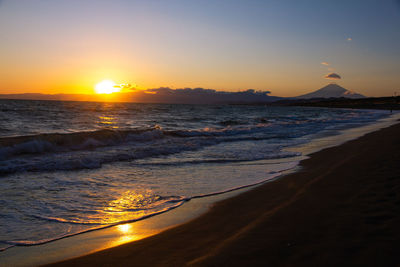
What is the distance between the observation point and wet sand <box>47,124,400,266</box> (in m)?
2.69

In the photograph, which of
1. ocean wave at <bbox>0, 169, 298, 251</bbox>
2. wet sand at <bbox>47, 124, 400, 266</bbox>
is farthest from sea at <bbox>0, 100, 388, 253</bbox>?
wet sand at <bbox>47, 124, 400, 266</bbox>

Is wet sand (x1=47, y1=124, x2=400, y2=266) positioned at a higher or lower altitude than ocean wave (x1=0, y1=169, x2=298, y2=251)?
higher

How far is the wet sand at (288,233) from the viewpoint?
2689 millimetres

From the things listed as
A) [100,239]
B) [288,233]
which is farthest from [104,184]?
[288,233]

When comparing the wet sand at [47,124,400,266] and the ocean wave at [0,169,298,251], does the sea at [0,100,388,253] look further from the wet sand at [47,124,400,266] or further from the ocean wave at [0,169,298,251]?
the wet sand at [47,124,400,266]

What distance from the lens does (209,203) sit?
4836 millimetres

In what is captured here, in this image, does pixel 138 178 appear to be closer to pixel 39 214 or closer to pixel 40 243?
pixel 39 214

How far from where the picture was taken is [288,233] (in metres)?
3.24

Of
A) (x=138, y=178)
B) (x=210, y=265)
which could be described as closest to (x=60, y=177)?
(x=138, y=178)

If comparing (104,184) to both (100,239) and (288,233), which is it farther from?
(288,233)

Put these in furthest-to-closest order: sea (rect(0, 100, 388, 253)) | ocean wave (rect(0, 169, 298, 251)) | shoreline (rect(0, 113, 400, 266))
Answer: sea (rect(0, 100, 388, 253)) → ocean wave (rect(0, 169, 298, 251)) → shoreline (rect(0, 113, 400, 266))

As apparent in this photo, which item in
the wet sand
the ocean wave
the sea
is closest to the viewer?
the wet sand

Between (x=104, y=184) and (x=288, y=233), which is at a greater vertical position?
(x=288, y=233)

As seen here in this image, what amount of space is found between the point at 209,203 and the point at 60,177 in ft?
13.3
